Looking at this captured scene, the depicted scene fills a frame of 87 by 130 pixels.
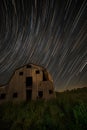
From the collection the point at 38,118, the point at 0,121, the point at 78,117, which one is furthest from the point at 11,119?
the point at 78,117

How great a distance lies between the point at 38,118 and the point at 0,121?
14.4 feet

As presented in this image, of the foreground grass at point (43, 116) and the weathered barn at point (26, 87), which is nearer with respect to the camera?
the foreground grass at point (43, 116)

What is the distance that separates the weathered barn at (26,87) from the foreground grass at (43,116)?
6.72 ft

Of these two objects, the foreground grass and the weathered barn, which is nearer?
the foreground grass

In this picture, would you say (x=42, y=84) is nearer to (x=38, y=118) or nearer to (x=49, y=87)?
(x=49, y=87)

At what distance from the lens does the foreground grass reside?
52.7ft

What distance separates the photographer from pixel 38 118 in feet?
59.6

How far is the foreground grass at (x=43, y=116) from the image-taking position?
16062mm

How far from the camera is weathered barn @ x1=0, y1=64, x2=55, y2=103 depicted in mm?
25766

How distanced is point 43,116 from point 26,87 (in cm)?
874

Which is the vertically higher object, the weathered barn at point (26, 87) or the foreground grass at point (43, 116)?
the weathered barn at point (26, 87)

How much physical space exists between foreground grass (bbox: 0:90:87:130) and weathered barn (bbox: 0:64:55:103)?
2.05 meters

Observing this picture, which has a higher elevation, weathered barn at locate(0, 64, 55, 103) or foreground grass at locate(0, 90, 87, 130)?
weathered barn at locate(0, 64, 55, 103)

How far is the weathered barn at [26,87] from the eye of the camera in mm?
25766
